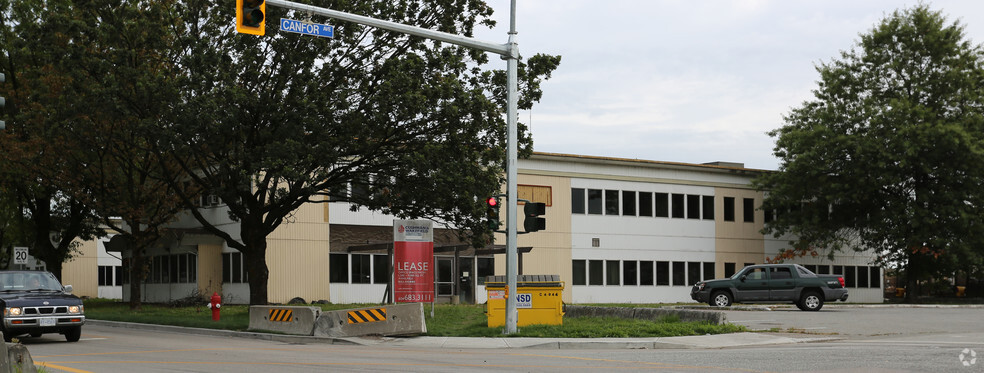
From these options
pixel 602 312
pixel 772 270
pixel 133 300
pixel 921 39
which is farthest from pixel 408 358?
pixel 921 39

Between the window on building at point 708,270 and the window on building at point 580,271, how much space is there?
7538 millimetres

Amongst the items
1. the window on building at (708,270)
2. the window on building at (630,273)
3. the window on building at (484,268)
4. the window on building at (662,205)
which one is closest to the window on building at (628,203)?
the window on building at (662,205)

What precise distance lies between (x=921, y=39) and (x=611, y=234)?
17197 mm

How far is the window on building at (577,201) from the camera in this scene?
49.4m

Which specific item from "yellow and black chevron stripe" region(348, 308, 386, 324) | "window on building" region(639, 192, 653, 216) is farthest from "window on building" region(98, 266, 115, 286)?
"yellow and black chevron stripe" region(348, 308, 386, 324)

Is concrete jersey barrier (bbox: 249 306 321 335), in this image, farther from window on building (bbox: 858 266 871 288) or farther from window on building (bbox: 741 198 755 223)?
window on building (bbox: 858 266 871 288)

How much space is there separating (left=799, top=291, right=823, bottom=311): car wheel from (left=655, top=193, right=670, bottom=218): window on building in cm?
1715

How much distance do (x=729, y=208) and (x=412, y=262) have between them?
3094 centimetres

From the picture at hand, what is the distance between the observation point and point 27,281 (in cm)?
2162

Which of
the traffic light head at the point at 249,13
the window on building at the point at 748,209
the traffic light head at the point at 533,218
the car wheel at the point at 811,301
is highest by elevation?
the traffic light head at the point at 249,13

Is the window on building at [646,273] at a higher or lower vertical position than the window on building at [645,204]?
lower

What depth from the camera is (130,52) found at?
29.3 m

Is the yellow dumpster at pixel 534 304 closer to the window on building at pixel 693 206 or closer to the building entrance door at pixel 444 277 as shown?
the building entrance door at pixel 444 277

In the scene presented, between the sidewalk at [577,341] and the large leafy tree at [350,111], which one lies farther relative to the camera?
the large leafy tree at [350,111]
